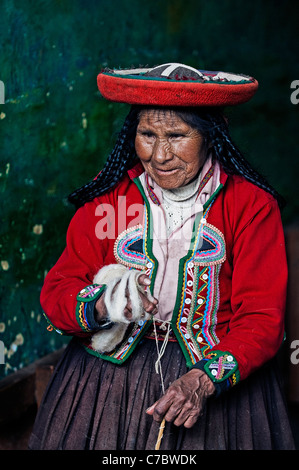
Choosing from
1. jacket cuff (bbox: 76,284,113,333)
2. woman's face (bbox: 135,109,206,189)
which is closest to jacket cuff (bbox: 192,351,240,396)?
jacket cuff (bbox: 76,284,113,333)

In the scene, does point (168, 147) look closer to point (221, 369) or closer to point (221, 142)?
point (221, 142)

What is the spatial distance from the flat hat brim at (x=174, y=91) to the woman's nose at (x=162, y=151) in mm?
139

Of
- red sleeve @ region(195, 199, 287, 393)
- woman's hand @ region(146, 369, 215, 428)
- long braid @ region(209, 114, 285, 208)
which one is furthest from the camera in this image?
long braid @ region(209, 114, 285, 208)

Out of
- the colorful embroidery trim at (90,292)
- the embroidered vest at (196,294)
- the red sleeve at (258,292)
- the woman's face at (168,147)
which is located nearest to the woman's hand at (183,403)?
the red sleeve at (258,292)

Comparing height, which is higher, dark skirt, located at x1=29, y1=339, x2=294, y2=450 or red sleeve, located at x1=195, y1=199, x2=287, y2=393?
red sleeve, located at x1=195, y1=199, x2=287, y2=393

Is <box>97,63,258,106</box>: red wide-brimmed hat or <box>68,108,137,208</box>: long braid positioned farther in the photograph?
<box>68,108,137,208</box>: long braid

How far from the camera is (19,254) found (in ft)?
11.0

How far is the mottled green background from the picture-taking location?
126 inches

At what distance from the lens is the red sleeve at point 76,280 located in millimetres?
2268

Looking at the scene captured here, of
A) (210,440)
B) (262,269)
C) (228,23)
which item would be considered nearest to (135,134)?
(262,269)

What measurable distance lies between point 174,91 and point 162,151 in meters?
0.22

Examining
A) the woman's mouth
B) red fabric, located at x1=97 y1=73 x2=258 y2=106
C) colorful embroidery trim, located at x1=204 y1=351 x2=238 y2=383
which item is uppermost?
red fabric, located at x1=97 y1=73 x2=258 y2=106

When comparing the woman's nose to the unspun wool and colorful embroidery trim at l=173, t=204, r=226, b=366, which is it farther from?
the unspun wool

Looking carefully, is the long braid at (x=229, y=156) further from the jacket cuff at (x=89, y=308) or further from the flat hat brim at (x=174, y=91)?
the jacket cuff at (x=89, y=308)
